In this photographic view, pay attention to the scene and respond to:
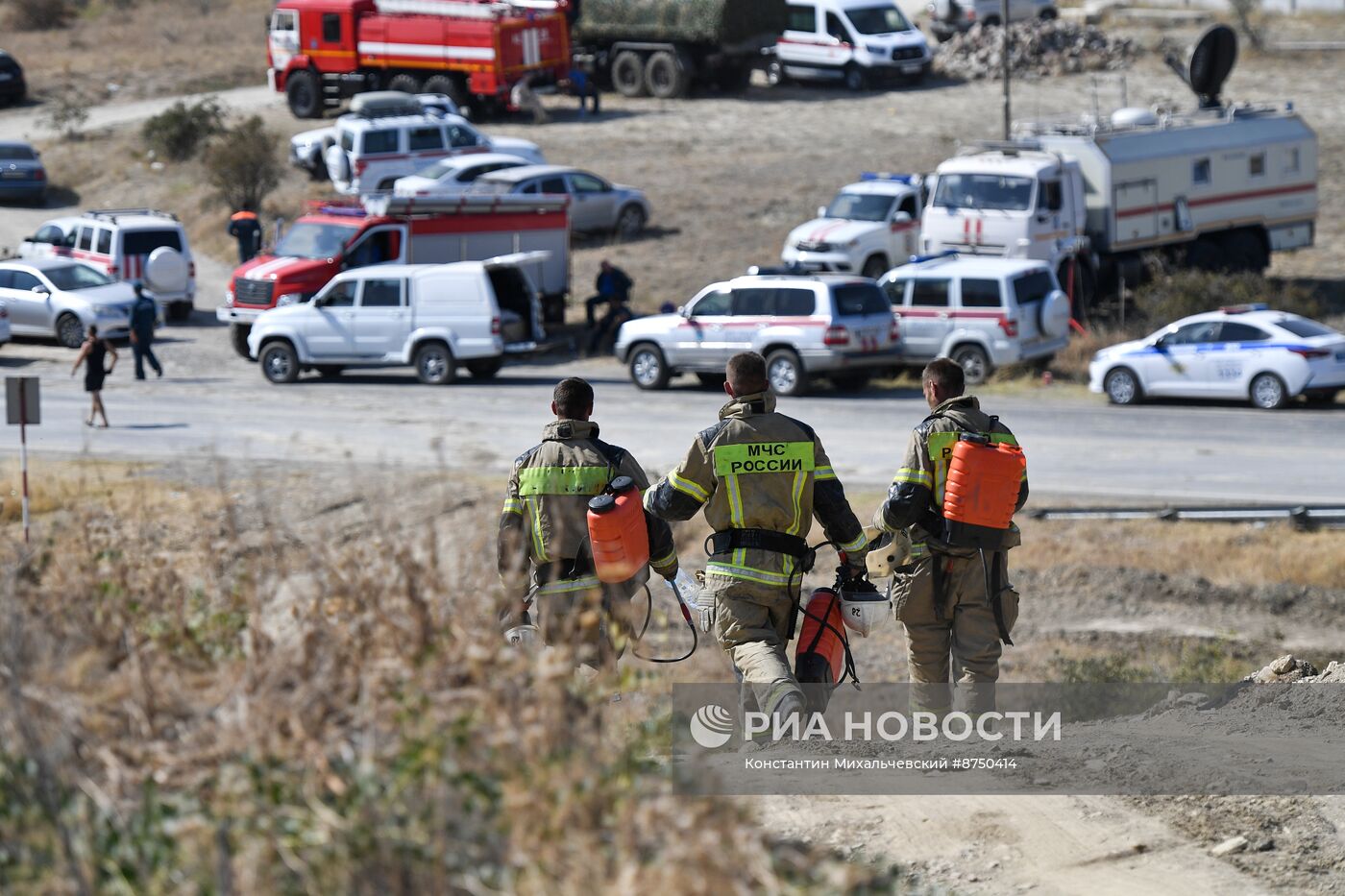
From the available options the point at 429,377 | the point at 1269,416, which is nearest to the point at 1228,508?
the point at 1269,416

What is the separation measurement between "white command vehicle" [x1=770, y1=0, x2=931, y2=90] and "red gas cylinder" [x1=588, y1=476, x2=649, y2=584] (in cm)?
3893

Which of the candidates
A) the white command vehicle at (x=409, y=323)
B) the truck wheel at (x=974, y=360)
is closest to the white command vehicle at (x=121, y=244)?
the white command vehicle at (x=409, y=323)

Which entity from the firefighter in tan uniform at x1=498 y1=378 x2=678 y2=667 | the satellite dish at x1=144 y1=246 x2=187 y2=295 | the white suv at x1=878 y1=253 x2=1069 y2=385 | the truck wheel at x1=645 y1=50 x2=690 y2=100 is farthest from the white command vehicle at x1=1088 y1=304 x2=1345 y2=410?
the truck wheel at x1=645 y1=50 x2=690 y2=100

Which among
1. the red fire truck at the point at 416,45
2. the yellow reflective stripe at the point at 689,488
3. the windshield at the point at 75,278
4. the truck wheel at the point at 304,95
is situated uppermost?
the red fire truck at the point at 416,45

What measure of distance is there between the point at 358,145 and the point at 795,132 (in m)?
11.8

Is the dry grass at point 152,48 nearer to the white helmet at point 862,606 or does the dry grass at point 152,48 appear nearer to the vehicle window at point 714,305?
the vehicle window at point 714,305

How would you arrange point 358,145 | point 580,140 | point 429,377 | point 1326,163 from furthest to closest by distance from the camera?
point 580,140
point 1326,163
point 358,145
point 429,377

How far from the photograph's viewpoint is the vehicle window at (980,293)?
77.9 feet

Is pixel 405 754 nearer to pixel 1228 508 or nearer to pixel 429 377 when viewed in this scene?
pixel 1228 508

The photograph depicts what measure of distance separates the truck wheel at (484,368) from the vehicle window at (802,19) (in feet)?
73.5

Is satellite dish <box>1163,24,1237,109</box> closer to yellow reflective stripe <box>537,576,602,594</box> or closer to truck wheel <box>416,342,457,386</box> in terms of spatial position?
truck wheel <box>416,342,457,386</box>

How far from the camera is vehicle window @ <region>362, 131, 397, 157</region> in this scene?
113 ft

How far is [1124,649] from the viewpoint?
551 inches

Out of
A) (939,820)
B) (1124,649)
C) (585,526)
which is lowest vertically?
(1124,649)
